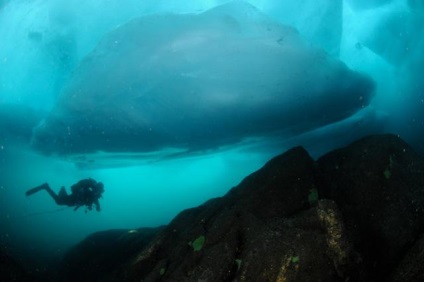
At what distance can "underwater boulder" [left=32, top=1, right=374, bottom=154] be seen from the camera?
451 inches

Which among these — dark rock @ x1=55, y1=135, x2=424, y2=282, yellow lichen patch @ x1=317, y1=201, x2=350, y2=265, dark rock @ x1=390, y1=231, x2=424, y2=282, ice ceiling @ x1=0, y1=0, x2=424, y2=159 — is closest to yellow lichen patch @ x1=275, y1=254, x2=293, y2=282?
dark rock @ x1=55, y1=135, x2=424, y2=282

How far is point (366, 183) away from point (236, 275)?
13.8 feet

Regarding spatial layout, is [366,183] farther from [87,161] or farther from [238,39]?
[87,161]

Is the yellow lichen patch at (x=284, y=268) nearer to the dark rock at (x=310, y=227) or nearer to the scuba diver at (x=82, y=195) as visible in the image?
the dark rock at (x=310, y=227)

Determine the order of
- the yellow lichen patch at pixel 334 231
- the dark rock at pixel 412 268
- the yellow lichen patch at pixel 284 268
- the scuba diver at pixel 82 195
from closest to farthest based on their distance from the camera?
the dark rock at pixel 412 268, the yellow lichen patch at pixel 284 268, the yellow lichen patch at pixel 334 231, the scuba diver at pixel 82 195

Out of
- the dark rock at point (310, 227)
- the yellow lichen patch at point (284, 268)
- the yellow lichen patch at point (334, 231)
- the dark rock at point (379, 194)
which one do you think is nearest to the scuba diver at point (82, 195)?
the dark rock at point (310, 227)

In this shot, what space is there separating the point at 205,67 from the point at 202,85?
1416mm

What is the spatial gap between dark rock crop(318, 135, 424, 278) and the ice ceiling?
558 cm

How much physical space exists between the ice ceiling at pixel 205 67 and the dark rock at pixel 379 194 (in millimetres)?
5581

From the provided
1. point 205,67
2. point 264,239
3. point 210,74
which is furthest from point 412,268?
point 210,74

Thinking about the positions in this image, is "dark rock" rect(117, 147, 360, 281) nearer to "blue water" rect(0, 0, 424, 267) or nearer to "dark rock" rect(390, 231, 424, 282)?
"dark rock" rect(390, 231, 424, 282)

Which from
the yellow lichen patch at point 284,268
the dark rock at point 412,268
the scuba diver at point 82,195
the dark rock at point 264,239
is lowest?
the dark rock at point 412,268

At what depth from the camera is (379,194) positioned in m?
7.54

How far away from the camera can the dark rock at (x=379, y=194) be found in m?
6.87
